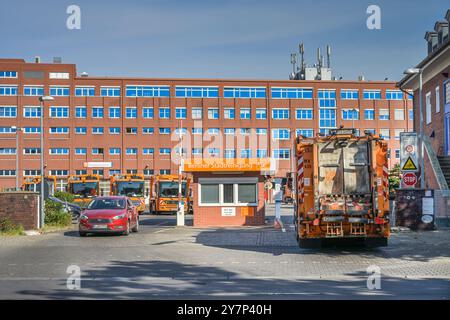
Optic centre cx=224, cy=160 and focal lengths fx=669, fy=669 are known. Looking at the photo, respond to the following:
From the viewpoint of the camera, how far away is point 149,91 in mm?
86812

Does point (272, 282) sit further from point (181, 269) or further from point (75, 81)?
point (75, 81)

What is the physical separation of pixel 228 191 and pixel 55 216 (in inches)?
299

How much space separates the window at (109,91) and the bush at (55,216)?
189 ft

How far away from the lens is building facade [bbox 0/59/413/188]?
84.6 m

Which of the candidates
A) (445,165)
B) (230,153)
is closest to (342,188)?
(445,165)

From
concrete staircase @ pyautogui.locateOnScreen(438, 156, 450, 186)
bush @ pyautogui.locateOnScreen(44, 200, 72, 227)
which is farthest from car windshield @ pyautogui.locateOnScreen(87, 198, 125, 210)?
concrete staircase @ pyautogui.locateOnScreen(438, 156, 450, 186)

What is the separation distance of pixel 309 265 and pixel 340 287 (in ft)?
11.4

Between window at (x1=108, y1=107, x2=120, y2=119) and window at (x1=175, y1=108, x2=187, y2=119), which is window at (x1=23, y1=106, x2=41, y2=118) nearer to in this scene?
window at (x1=108, y1=107, x2=120, y2=119)

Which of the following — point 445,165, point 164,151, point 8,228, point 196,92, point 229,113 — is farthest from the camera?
point 229,113

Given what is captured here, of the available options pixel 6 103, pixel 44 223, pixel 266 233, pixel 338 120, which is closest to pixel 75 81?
pixel 6 103

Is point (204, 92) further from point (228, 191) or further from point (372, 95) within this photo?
point (228, 191)

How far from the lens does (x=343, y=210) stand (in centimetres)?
1730

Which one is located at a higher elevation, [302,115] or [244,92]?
[244,92]
